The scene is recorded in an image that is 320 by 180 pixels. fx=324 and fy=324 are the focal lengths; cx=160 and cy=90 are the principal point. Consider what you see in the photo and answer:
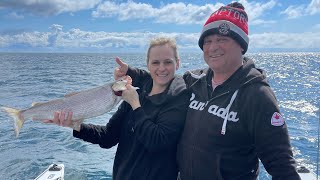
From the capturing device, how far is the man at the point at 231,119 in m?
2.83

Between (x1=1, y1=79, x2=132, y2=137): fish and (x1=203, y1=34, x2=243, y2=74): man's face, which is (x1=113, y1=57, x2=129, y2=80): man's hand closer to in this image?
(x1=1, y1=79, x2=132, y2=137): fish

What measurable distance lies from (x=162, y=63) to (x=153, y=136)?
0.88 meters

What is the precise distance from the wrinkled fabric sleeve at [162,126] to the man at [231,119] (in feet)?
0.33

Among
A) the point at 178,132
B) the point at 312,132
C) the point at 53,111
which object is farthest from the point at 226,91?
the point at 312,132

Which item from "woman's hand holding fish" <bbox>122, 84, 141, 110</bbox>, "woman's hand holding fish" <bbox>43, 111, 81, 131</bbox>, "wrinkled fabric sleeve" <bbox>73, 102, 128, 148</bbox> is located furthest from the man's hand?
"woman's hand holding fish" <bbox>43, 111, 81, 131</bbox>

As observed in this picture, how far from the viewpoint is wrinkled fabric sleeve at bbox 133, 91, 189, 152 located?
3.55m

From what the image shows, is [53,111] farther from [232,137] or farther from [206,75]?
[232,137]

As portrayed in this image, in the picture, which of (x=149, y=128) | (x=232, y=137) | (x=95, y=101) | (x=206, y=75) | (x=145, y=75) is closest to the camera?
(x=232, y=137)

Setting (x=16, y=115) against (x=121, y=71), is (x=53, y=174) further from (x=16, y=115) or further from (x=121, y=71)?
(x=121, y=71)

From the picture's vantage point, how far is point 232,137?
313 centimetres

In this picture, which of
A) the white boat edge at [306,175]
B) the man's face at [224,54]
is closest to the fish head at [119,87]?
the man's face at [224,54]

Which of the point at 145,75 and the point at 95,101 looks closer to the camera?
the point at 95,101

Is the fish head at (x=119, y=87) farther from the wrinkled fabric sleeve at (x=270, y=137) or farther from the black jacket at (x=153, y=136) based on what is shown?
the wrinkled fabric sleeve at (x=270, y=137)

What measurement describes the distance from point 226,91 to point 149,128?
924mm
